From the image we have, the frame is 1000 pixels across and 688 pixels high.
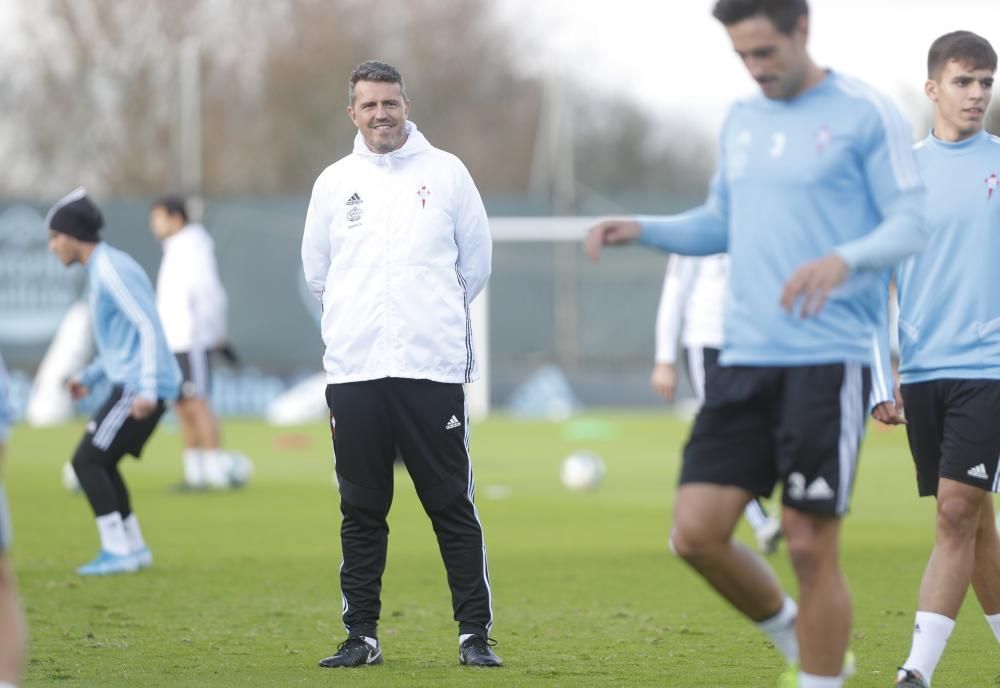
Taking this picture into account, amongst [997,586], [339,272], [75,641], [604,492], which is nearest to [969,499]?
[997,586]

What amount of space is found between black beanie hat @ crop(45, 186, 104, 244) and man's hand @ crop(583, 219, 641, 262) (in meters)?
5.26

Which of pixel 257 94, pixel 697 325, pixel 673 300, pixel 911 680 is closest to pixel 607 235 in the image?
pixel 911 680

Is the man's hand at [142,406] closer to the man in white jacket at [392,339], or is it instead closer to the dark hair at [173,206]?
the man in white jacket at [392,339]

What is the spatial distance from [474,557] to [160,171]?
34484 mm

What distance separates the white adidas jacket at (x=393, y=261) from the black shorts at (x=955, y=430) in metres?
1.81

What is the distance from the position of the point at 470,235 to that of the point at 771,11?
227cm

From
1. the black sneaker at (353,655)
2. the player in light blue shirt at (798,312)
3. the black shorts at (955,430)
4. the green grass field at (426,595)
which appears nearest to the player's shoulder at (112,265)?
the green grass field at (426,595)

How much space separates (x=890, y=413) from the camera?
6457mm

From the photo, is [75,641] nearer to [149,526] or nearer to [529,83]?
[149,526]

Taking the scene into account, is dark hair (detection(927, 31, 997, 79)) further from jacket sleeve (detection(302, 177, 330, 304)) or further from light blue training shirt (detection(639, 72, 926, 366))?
jacket sleeve (detection(302, 177, 330, 304))

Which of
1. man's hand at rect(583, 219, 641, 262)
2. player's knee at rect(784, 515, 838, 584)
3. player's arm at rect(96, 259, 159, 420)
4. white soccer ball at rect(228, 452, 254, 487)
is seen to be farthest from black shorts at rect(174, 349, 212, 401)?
player's knee at rect(784, 515, 838, 584)

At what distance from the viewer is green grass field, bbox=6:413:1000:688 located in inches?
265

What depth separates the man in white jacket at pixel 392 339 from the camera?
6.74 meters

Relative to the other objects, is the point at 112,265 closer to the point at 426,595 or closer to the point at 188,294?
the point at 426,595
